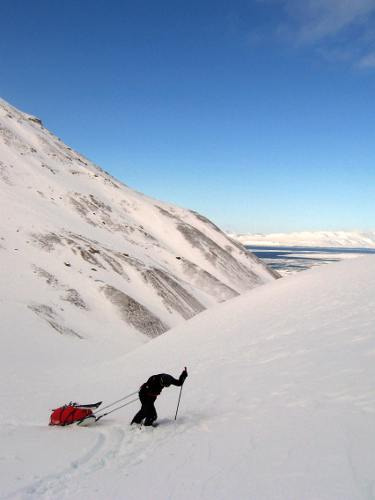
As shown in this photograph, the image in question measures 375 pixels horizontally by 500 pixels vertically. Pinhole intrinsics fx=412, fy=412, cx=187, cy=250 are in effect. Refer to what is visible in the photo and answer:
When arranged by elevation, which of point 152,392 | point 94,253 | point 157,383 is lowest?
point 152,392

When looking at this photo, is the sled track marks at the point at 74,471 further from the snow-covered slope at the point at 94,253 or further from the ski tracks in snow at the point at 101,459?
the snow-covered slope at the point at 94,253

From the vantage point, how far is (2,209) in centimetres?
4634

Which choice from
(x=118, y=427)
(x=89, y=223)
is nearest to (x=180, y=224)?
(x=89, y=223)

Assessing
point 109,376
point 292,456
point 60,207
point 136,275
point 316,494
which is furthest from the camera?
point 60,207

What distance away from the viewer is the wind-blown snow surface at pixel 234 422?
6.59 m

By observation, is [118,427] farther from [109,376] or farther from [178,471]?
[109,376]

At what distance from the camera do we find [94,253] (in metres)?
45.2

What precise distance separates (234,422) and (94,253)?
3769 cm

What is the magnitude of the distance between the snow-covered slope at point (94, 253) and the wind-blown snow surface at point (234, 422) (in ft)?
42.7

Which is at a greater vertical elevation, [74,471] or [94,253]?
[94,253]

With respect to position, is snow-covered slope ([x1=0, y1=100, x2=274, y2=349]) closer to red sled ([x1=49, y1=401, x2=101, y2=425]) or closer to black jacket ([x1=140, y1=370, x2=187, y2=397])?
red sled ([x1=49, y1=401, x2=101, y2=425])

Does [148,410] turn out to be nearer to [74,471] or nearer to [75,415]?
[75,415]

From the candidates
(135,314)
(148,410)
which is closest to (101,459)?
(148,410)

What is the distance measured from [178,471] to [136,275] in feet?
126
